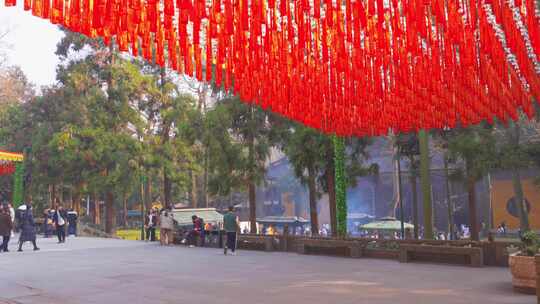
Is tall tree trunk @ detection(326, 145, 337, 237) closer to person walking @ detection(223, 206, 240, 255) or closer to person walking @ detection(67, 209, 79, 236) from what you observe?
person walking @ detection(223, 206, 240, 255)

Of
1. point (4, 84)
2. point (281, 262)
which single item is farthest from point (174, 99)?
point (281, 262)

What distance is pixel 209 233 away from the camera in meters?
22.3

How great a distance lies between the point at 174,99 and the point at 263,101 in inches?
992

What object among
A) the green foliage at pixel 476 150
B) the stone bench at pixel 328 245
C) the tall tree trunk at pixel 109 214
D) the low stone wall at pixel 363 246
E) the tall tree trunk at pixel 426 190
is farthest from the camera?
the tall tree trunk at pixel 109 214

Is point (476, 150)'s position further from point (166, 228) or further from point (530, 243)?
point (166, 228)

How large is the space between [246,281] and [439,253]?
5810 millimetres

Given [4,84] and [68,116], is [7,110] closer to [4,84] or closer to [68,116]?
[4,84]

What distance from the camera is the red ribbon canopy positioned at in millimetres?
6910

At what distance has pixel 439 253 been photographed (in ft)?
46.5

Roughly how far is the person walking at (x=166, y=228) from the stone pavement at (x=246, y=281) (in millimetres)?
5943

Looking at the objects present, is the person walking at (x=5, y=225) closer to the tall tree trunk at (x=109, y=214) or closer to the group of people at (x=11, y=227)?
the group of people at (x=11, y=227)

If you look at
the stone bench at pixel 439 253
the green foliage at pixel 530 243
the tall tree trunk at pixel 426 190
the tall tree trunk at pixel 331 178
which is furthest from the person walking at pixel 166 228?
the green foliage at pixel 530 243

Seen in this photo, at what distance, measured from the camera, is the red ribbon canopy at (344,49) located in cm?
691

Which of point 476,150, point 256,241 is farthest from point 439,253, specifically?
point 256,241
